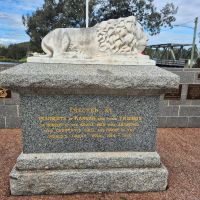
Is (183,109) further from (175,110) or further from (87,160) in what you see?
(87,160)

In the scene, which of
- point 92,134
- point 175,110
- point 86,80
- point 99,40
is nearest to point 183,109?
point 175,110

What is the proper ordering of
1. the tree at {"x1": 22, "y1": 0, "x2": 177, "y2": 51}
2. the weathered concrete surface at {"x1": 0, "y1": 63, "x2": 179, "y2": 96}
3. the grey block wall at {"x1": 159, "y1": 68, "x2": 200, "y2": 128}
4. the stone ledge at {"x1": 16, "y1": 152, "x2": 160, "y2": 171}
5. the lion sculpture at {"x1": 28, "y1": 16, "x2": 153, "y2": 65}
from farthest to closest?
1. the tree at {"x1": 22, "y1": 0, "x2": 177, "y2": 51}
2. the grey block wall at {"x1": 159, "y1": 68, "x2": 200, "y2": 128}
3. the lion sculpture at {"x1": 28, "y1": 16, "x2": 153, "y2": 65}
4. the stone ledge at {"x1": 16, "y1": 152, "x2": 160, "y2": 171}
5. the weathered concrete surface at {"x1": 0, "y1": 63, "x2": 179, "y2": 96}

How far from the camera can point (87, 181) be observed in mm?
2812

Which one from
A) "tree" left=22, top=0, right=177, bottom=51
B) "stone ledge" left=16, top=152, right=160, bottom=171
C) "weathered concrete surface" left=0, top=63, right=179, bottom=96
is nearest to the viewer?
"weathered concrete surface" left=0, top=63, right=179, bottom=96

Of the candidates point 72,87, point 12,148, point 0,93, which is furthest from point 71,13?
point 72,87

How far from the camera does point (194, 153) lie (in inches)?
164

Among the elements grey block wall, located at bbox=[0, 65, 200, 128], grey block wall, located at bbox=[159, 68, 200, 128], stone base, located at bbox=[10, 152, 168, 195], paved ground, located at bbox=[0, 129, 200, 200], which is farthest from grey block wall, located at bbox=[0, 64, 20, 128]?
grey block wall, located at bbox=[159, 68, 200, 128]

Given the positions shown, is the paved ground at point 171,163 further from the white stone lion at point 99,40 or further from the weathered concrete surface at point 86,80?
the white stone lion at point 99,40

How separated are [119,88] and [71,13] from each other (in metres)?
17.4

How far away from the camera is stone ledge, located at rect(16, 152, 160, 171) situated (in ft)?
9.06

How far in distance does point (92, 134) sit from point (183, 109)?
3313 millimetres

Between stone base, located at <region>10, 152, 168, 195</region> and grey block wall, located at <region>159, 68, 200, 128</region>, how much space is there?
2685 millimetres

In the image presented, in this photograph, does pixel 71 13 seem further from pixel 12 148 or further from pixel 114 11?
pixel 12 148

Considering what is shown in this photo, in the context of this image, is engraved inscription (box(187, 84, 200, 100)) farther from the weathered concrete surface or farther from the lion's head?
the weathered concrete surface
